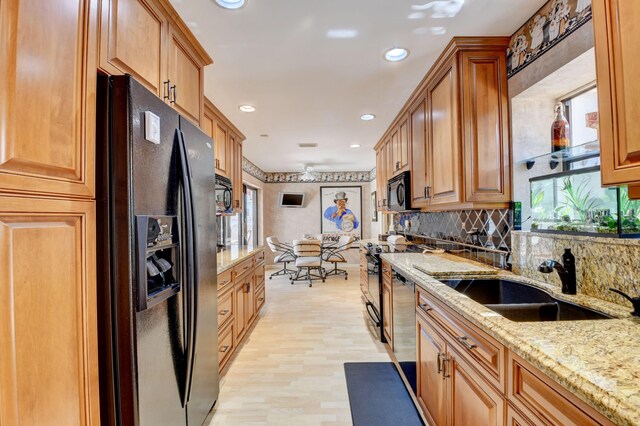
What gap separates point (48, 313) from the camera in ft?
2.62

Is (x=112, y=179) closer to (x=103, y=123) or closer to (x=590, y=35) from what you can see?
(x=103, y=123)

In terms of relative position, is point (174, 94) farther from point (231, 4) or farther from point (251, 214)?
point (251, 214)

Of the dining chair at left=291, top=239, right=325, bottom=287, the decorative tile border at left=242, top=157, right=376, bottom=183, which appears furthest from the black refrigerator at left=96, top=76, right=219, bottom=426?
the decorative tile border at left=242, top=157, right=376, bottom=183

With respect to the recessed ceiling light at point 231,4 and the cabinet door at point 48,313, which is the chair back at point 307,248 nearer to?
the recessed ceiling light at point 231,4

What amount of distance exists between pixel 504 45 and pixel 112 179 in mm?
2289

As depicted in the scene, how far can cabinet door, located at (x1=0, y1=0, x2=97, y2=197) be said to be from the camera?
72 centimetres

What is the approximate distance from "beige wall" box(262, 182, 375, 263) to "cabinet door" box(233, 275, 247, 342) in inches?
174

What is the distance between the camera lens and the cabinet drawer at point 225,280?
2130mm

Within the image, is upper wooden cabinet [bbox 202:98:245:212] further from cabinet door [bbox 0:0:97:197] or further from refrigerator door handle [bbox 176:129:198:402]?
cabinet door [bbox 0:0:97:197]

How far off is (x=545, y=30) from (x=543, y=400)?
1.78 m

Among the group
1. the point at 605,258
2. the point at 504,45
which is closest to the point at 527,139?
the point at 504,45

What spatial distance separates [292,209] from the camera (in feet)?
24.0

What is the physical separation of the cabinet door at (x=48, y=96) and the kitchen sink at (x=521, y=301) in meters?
1.73

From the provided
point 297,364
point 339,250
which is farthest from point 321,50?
point 339,250
